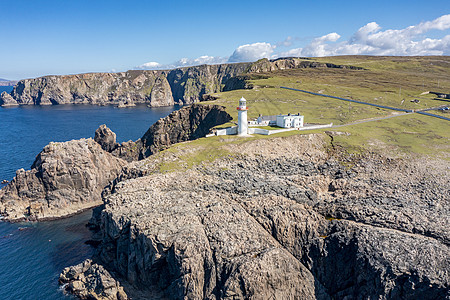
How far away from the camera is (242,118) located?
2205 inches

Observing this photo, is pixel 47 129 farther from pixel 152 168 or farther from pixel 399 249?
pixel 399 249

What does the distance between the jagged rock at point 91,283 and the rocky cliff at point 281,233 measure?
1493 mm

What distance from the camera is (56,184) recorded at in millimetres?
59031

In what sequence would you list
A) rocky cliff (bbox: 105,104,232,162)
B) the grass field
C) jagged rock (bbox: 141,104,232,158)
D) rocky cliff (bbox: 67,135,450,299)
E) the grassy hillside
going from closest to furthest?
rocky cliff (bbox: 67,135,450,299)
the grass field
the grassy hillside
rocky cliff (bbox: 105,104,232,162)
jagged rock (bbox: 141,104,232,158)

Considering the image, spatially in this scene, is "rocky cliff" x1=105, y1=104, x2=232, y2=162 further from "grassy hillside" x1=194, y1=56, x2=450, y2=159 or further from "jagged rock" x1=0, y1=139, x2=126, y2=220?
"jagged rock" x1=0, y1=139, x2=126, y2=220

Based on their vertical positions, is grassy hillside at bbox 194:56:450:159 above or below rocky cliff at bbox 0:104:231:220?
above

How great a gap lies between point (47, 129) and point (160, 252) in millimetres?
129309

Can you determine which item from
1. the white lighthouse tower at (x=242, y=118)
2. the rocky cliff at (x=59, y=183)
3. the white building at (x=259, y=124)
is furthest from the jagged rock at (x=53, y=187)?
the white lighthouse tower at (x=242, y=118)

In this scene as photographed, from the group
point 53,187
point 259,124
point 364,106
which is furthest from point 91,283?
point 364,106

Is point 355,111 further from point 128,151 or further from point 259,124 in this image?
point 128,151

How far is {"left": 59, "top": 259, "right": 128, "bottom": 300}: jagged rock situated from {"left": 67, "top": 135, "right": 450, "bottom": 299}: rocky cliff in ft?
4.90

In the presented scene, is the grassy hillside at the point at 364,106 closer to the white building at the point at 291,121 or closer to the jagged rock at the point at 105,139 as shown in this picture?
the white building at the point at 291,121

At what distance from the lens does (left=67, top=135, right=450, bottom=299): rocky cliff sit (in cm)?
3127

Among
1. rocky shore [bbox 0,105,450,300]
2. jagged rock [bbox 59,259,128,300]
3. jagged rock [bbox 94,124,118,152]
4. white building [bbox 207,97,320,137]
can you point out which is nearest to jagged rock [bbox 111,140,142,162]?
jagged rock [bbox 94,124,118,152]
